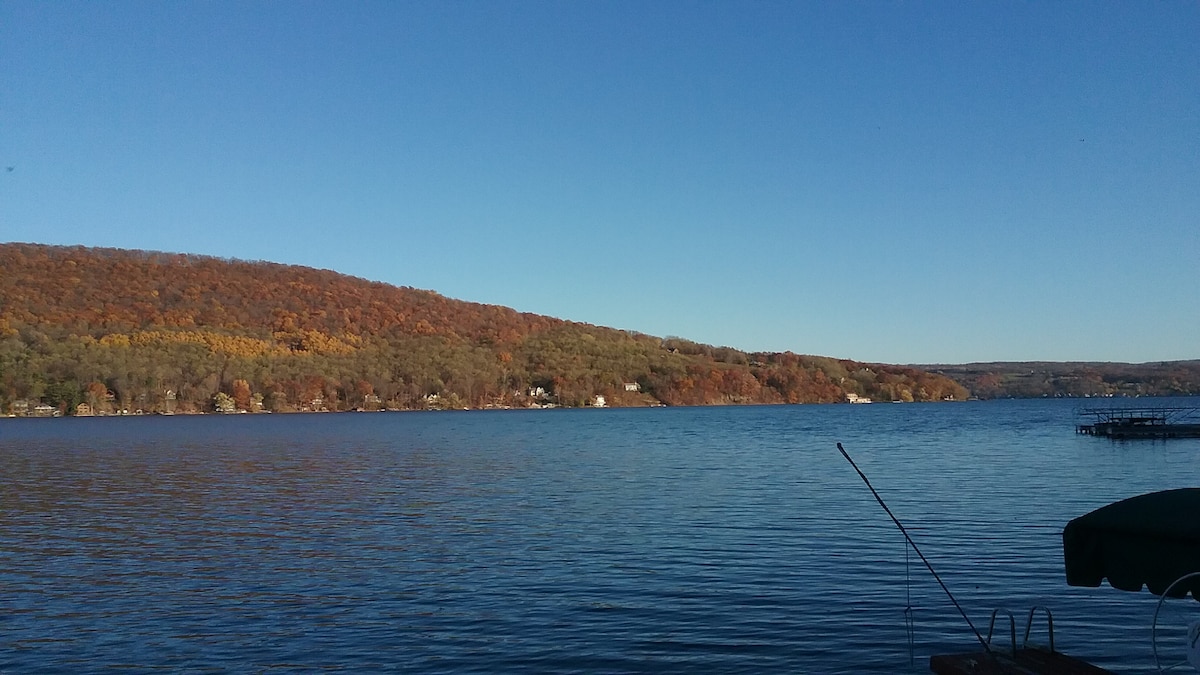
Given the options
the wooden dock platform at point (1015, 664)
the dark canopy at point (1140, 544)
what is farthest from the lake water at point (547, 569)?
the dark canopy at point (1140, 544)

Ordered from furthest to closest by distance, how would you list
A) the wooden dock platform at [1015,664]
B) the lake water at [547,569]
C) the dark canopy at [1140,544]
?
1. the lake water at [547,569]
2. the wooden dock platform at [1015,664]
3. the dark canopy at [1140,544]

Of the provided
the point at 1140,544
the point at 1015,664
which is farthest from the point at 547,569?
the point at 1140,544

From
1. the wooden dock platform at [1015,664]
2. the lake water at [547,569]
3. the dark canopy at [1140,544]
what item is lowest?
the lake water at [547,569]

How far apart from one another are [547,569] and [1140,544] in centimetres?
1474

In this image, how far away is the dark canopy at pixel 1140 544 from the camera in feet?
26.5

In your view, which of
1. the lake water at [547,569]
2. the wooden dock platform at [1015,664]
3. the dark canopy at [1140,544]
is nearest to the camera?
the dark canopy at [1140,544]

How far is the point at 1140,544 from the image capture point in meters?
8.46

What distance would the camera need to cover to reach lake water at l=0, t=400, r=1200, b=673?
15.2 meters

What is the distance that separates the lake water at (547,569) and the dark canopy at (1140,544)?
5.55 m

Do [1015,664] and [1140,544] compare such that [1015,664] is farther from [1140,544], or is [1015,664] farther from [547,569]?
[547,569]

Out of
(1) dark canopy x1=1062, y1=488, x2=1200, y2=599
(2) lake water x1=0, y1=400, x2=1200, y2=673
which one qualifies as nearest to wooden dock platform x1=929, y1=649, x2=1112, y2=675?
(1) dark canopy x1=1062, y1=488, x2=1200, y2=599

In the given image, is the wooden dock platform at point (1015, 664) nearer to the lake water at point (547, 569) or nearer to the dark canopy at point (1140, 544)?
the dark canopy at point (1140, 544)

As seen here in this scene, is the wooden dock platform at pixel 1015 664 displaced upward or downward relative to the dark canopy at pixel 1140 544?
downward

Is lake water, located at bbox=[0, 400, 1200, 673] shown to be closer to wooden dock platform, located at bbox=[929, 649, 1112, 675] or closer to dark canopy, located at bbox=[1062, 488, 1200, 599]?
wooden dock platform, located at bbox=[929, 649, 1112, 675]
